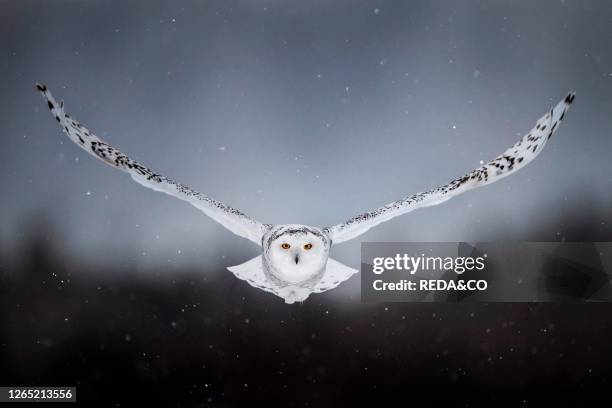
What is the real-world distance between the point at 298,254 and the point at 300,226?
0.45 ft

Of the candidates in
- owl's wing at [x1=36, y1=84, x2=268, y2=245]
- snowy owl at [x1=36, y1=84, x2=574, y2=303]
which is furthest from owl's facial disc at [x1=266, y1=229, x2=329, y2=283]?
owl's wing at [x1=36, y1=84, x2=268, y2=245]

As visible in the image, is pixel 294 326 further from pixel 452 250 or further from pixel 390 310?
pixel 452 250

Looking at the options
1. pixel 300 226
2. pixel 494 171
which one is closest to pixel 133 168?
pixel 300 226

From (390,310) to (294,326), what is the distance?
80 cm

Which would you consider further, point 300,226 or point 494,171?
point 300,226

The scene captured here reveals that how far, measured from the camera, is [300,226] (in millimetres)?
1812

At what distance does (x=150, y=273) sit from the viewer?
3426mm

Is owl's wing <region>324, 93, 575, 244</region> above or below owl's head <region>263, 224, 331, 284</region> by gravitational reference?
above

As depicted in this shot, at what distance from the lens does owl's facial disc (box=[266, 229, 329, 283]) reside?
5.67 ft

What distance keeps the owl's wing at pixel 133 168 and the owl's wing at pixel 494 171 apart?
0.54m

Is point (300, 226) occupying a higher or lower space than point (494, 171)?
lower

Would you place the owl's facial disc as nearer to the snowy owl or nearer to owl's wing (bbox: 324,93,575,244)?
the snowy owl

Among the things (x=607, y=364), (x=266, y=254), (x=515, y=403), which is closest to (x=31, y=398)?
(x=266, y=254)

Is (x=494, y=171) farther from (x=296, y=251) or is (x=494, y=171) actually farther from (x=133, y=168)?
(x=133, y=168)
